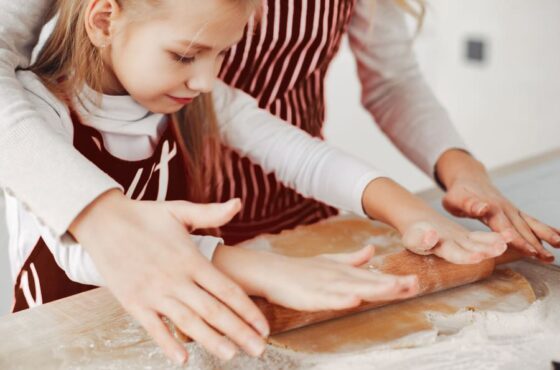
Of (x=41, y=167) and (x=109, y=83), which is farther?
(x=109, y=83)

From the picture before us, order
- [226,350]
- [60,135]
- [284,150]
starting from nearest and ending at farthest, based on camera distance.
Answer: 1. [226,350]
2. [60,135]
3. [284,150]

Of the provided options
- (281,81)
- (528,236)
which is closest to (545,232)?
(528,236)

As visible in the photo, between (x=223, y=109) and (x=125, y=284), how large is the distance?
41 cm

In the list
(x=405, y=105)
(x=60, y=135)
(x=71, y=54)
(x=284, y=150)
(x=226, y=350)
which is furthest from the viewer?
(x=405, y=105)

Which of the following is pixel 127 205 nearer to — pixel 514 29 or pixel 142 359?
pixel 142 359

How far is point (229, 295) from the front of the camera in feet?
1.99

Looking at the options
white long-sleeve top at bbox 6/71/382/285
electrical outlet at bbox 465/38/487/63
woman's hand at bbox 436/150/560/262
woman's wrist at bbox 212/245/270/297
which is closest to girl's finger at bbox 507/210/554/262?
woman's hand at bbox 436/150/560/262

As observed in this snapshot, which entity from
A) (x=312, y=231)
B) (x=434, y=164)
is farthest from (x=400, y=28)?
(x=312, y=231)

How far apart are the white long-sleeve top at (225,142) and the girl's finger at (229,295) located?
0.28 ft

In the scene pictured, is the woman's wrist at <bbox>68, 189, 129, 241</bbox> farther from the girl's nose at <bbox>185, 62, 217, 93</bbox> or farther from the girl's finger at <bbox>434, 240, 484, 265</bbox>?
the girl's finger at <bbox>434, 240, 484, 265</bbox>

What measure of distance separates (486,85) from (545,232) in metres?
2.11

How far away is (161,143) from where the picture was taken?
2.99 ft

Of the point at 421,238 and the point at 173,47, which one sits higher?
the point at 173,47

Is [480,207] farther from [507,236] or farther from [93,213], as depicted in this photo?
[93,213]
